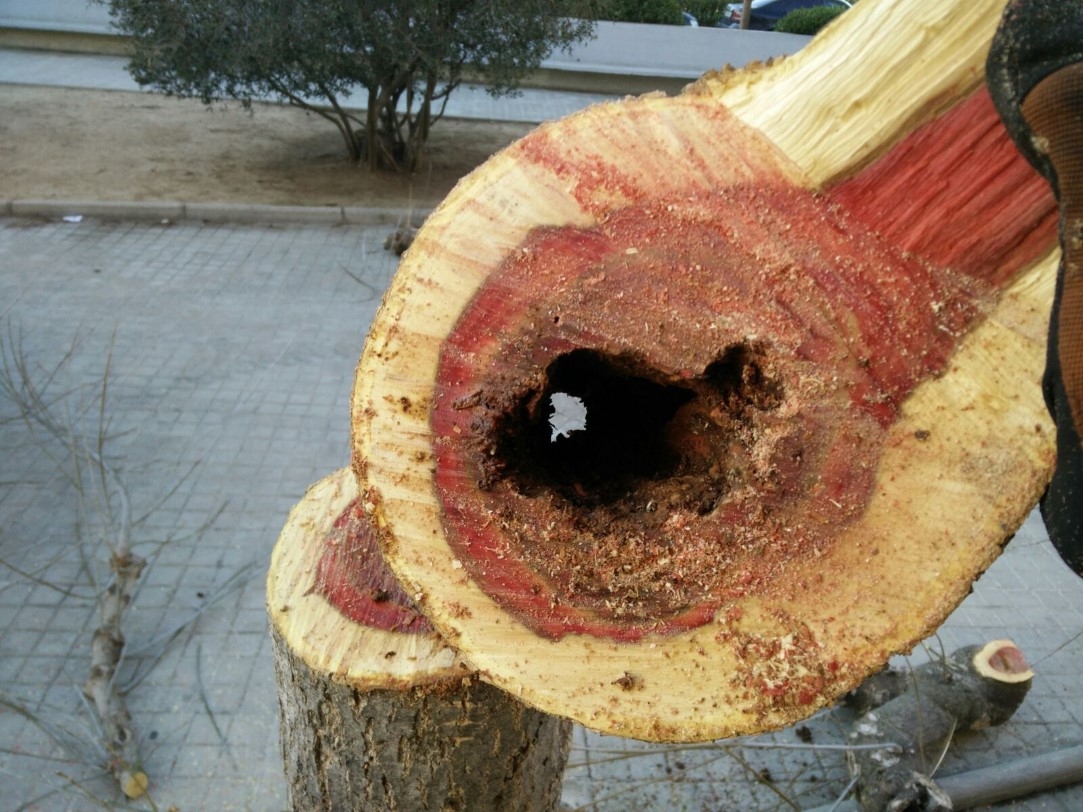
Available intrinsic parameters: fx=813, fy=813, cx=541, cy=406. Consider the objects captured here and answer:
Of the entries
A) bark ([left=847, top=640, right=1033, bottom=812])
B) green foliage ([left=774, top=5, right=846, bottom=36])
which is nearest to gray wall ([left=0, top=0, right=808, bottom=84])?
green foliage ([left=774, top=5, right=846, bottom=36])

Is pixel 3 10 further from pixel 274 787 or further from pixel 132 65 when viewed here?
pixel 274 787

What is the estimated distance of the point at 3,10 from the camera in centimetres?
991

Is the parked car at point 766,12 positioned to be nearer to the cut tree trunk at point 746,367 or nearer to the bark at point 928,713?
the bark at point 928,713

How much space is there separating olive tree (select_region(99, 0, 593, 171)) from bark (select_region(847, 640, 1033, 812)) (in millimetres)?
4950

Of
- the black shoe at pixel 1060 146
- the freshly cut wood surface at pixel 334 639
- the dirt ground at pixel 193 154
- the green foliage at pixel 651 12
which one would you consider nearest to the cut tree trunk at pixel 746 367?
the black shoe at pixel 1060 146

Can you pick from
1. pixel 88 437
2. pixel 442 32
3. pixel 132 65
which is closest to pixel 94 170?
pixel 132 65

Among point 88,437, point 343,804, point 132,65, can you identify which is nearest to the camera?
point 343,804

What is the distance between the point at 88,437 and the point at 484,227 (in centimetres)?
320

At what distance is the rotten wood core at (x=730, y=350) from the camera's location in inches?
37.2

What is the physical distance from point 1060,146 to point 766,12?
12.9 metres

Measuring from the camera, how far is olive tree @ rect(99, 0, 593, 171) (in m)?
5.52

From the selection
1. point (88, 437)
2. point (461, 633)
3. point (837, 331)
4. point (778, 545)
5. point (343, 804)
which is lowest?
point (88, 437)

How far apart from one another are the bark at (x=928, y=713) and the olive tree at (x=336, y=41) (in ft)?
16.2

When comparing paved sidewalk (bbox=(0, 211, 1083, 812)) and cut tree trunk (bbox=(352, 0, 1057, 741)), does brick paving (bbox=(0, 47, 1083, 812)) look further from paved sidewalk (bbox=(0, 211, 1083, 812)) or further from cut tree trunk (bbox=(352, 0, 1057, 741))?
cut tree trunk (bbox=(352, 0, 1057, 741))
